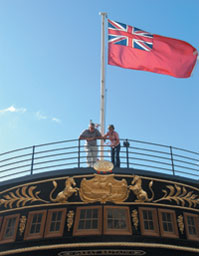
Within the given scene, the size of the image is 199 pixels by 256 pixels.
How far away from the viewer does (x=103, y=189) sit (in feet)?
31.8

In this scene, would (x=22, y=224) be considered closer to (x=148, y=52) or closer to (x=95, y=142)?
(x=95, y=142)

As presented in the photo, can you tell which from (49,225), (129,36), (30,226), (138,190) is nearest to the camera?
(49,225)

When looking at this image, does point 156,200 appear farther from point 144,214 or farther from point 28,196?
point 28,196

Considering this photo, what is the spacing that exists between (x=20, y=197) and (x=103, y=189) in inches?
108

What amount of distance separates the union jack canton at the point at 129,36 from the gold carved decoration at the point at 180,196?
6.59m

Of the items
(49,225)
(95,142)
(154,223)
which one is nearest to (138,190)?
(154,223)

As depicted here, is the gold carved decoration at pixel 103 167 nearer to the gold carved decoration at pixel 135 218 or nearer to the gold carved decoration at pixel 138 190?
the gold carved decoration at pixel 138 190

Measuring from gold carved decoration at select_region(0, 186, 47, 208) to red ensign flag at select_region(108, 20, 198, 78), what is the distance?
632 cm

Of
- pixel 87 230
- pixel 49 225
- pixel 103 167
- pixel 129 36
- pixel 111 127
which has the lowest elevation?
pixel 87 230

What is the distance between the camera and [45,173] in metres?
10.4

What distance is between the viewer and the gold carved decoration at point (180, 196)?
10061 mm

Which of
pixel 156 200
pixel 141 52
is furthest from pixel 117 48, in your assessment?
pixel 156 200

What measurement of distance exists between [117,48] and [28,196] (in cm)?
737

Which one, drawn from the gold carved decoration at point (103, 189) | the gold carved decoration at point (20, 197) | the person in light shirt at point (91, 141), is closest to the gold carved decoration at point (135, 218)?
the gold carved decoration at point (103, 189)
